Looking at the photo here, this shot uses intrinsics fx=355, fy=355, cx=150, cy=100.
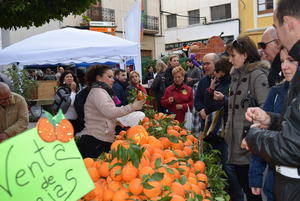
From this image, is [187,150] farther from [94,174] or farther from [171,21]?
[171,21]

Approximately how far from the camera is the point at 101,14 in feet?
66.8

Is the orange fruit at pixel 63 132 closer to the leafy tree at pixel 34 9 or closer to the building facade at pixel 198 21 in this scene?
the leafy tree at pixel 34 9

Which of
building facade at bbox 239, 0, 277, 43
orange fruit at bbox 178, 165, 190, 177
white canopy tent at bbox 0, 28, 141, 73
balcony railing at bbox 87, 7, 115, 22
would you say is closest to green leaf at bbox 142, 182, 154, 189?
orange fruit at bbox 178, 165, 190, 177

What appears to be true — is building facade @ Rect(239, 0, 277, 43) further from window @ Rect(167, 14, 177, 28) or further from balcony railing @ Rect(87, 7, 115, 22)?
balcony railing @ Rect(87, 7, 115, 22)

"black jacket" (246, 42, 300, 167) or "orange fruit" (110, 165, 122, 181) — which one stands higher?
"black jacket" (246, 42, 300, 167)

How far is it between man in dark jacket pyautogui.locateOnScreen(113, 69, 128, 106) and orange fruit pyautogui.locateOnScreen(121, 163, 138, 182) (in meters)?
4.31

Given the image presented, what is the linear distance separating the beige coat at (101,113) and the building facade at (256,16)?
21.4 m

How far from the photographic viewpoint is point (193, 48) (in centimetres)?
957

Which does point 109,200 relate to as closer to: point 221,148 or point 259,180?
point 259,180

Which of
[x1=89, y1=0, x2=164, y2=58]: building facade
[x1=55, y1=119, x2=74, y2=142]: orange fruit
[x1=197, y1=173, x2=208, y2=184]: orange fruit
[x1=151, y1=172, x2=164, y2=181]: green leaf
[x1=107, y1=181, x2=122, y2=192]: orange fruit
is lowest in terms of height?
[x1=197, y1=173, x2=208, y2=184]: orange fruit

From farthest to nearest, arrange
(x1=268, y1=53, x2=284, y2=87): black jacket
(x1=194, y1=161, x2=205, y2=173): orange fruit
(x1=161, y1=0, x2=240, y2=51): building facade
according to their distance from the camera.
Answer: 1. (x1=161, y1=0, x2=240, y2=51): building facade
2. (x1=268, y1=53, x2=284, y2=87): black jacket
3. (x1=194, y1=161, x2=205, y2=173): orange fruit

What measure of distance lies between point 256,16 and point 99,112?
23.0 metres

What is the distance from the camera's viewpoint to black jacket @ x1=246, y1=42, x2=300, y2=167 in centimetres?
134

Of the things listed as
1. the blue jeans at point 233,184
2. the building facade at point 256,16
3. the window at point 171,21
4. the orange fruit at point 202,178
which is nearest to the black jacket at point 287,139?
the orange fruit at point 202,178
